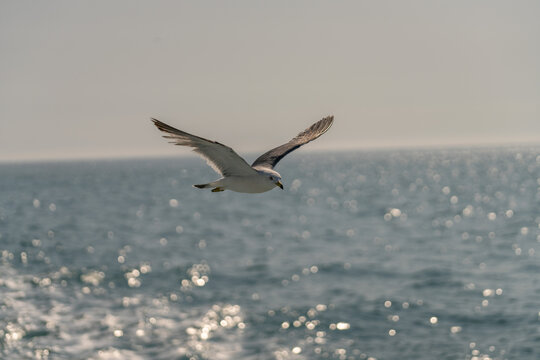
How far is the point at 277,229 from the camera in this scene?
115 meters

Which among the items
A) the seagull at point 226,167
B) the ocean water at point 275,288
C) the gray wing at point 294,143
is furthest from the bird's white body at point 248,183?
the ocean water at point 275,288

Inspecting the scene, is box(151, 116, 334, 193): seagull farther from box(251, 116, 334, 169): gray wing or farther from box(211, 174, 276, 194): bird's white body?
box(251, 116, 334, 169): gray wing

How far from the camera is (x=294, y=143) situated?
16125 mm

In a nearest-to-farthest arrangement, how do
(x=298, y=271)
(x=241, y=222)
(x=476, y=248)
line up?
(x=298, y=271), (x=476, y=248), (x=241, y=222)

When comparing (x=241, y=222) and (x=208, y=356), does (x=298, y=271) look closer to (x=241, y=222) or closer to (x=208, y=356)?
(x=208, y=356)

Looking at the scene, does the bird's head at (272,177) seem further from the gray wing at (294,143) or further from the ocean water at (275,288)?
the ocean water at (275,288)

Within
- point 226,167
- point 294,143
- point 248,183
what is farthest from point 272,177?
point 294,143

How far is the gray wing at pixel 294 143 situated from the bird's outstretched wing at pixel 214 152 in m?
2.21

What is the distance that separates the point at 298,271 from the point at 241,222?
56636mm

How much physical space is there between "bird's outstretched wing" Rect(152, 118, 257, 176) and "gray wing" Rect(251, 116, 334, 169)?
221cm

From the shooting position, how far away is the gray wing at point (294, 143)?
1476 cm

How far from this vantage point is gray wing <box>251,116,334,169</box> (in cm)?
1476

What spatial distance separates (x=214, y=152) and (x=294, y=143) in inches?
199

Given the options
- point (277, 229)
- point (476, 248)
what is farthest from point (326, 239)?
point (476, 248)
